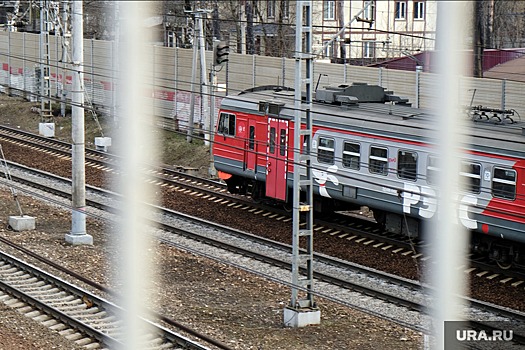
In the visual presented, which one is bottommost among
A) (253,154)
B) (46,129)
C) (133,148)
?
(46,129)

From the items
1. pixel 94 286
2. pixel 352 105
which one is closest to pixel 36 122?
pixel 352 105

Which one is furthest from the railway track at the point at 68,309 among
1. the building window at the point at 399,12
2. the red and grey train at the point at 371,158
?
the building window at the point at 399,12

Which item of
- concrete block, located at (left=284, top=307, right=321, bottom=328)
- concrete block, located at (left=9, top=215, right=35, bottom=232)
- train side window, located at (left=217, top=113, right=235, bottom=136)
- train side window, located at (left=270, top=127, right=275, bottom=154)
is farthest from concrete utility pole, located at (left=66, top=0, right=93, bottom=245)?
concrete block, located at (left=284, top=307, right=321, bottom=328)

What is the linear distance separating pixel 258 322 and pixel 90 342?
2229mm

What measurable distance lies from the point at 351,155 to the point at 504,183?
3.50 metres

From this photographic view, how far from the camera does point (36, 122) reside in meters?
33.0

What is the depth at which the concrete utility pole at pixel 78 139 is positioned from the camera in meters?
15.0

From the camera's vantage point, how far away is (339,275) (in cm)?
1394

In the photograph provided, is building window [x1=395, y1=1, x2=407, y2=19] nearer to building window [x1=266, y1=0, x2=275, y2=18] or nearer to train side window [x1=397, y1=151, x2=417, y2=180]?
train side window [x1=397, y1=151, x2=417, y2=180]

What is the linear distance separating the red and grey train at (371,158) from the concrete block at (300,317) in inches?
68.0

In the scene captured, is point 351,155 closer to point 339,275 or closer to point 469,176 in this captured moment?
point 339,275

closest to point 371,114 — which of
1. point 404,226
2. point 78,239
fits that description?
point 404,226

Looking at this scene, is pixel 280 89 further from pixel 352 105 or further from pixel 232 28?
pixel 232 28

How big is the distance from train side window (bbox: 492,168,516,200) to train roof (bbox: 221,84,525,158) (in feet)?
0.94
